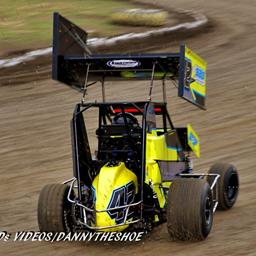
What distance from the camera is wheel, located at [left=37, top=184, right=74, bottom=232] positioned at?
29.6 feet

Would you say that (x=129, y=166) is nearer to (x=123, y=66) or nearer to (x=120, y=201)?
(x=120, y=201)

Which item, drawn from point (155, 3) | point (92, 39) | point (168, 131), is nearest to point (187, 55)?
point (168, 131)

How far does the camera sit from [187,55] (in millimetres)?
8734

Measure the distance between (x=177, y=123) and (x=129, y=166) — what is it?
746 cm

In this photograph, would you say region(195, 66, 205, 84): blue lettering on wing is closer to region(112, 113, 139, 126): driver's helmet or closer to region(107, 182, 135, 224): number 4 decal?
region(112, 113, 139, 126): driver's helmet

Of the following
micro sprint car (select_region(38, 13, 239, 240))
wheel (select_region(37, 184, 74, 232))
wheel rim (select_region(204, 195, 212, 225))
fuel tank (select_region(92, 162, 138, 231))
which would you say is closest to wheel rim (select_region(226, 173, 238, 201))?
micro sprint car (select_region(38, 13, 239, 240))

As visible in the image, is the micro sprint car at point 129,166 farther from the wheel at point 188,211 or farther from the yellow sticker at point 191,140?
the yellow sticker at point 191,140

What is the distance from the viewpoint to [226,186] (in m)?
10.3

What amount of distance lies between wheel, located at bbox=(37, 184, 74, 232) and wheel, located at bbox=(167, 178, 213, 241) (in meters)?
1.25

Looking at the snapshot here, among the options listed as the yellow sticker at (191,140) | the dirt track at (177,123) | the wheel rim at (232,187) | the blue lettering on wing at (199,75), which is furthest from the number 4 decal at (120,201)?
the wheel rim at (232,187)

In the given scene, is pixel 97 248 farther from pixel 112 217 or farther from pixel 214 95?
pixel 214 95

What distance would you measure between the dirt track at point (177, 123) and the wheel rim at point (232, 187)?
0.19 meters

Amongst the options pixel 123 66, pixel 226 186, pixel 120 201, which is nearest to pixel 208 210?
pixel 120 201

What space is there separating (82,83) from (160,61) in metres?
1.36
